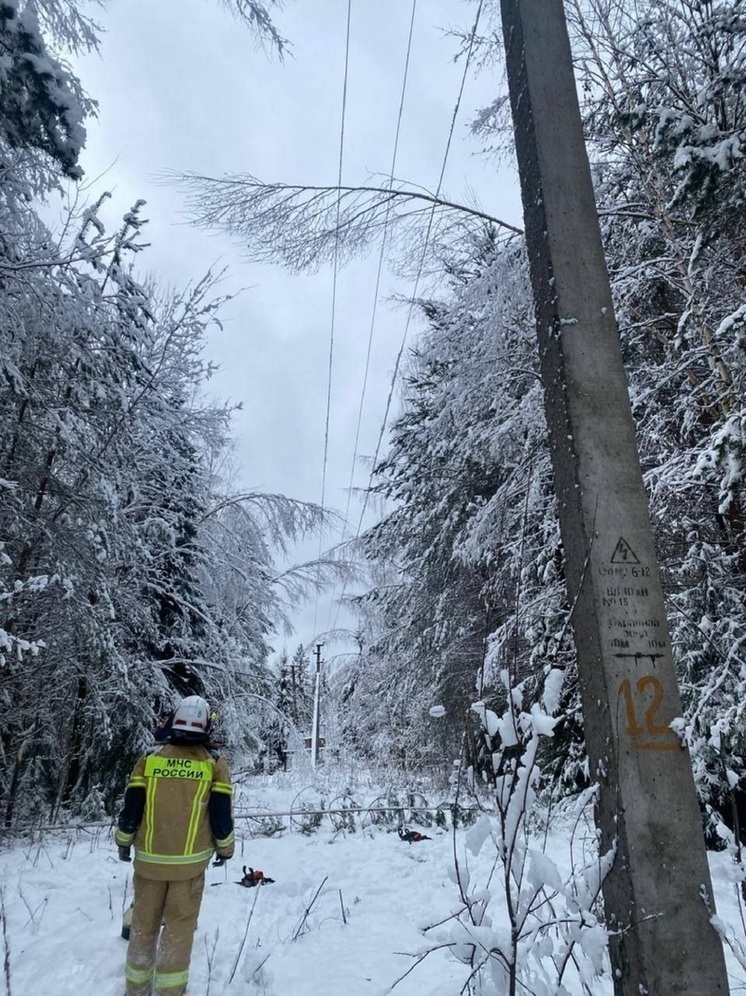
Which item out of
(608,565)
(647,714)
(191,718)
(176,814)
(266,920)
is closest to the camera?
(647,714)

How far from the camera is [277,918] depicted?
498 centimetres

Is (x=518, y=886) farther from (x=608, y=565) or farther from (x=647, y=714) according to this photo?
(x=608, y=565)

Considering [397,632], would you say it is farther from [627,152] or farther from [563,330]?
[563,330]

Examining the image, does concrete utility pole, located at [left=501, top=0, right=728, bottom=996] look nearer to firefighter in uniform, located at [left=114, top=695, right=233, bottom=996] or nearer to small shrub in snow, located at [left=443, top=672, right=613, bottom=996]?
small shrub in snow, located at [left=443, top=672, right=613, bottom=996]

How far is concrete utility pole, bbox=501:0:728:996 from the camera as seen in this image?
1775 millimetres

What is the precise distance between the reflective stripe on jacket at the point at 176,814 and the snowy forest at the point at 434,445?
152 centimetres

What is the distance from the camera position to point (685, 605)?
6.01 meters

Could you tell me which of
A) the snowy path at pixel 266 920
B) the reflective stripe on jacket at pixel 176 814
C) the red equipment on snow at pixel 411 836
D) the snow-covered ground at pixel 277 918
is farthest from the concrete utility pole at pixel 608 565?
the red equipment on snow at pixel 411 836

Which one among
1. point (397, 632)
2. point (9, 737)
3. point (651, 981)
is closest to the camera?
point (651, 981)

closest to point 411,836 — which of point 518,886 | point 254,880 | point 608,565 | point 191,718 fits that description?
point 254,880

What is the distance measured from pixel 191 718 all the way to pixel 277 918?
2.33 meters

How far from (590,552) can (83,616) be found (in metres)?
7.27

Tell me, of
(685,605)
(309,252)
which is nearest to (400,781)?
(685,605)

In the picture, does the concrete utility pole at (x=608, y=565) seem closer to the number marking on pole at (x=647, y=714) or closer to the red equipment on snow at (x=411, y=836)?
the number marking on pole at (x=647, y=714)
